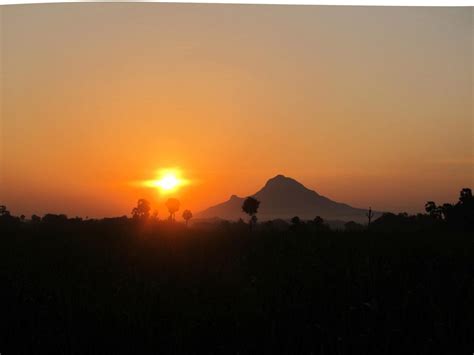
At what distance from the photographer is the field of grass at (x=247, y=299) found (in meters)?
4.99

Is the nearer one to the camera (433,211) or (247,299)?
(247,299)

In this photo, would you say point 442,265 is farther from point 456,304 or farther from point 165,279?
point 165,279

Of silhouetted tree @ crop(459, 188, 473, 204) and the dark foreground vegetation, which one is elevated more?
silhouetted tree @ crop(459, 188, 473, 204)

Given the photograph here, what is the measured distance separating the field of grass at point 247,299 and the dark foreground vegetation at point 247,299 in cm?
1

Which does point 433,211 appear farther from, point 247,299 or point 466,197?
point 247,299

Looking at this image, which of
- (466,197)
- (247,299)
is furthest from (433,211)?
(247,299)

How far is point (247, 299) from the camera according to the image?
6074mm

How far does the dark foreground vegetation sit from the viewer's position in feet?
16.4

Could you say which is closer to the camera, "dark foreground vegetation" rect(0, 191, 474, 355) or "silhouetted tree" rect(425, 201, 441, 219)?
"dark foreground vegetation" rect(0, 191, 474, 355)

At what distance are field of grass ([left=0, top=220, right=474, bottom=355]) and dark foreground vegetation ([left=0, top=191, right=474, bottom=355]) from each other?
0.05ft

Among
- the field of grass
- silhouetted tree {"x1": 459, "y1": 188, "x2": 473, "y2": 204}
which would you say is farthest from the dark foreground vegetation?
silhouetted tree {"x1": 459, "y1": 188, "x2": 473, "y2": 204}

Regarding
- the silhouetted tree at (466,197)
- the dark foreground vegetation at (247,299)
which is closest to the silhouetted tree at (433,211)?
the silhouetted tree at (466,197)

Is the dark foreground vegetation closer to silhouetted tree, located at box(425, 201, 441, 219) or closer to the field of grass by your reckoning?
the field of grass

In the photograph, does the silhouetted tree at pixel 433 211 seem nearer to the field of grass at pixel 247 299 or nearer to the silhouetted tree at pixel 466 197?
the silhouetted tree at pixel 466 197
